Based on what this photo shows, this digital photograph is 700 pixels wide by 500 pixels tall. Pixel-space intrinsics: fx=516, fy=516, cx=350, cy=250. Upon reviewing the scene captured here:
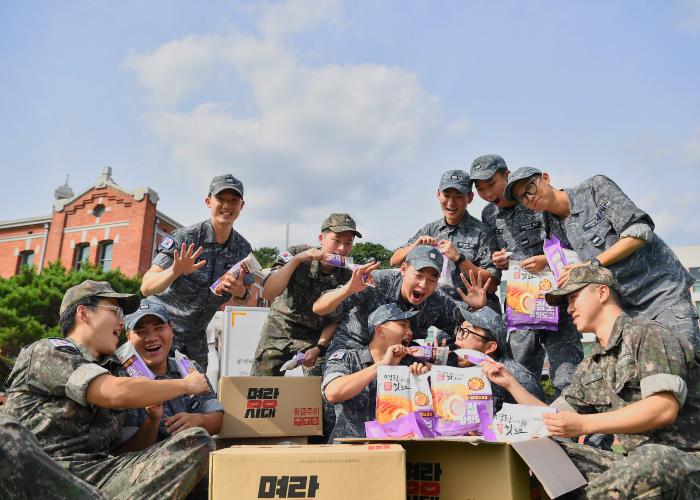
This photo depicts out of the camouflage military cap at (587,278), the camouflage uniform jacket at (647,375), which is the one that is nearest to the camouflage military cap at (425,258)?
the camouflage military cap at (587,278)

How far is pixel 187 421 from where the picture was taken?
136 inches

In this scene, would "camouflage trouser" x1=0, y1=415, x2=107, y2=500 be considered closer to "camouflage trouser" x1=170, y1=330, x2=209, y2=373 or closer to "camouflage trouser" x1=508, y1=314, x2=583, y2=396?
"camouflage trouser" x1=170, y1=330, x2=209, y2=373

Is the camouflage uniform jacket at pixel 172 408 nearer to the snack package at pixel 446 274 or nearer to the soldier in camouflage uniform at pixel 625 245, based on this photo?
the snack package at pixel 446 274

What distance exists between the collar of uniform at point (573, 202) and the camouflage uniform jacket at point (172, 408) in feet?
9.98

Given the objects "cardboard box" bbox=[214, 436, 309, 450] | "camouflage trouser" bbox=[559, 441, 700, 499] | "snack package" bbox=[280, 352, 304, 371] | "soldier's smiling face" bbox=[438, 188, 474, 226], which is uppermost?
"soldier's smiling face" bbox=[438, 188, 474, 226]

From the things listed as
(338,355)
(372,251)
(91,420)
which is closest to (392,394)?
(338,355)

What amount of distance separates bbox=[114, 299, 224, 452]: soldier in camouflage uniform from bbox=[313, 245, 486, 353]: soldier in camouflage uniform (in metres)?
1.13

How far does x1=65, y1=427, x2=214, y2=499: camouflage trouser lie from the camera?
8.94ft

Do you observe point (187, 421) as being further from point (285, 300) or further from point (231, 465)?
point (285, 300)

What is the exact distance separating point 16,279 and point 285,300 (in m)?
17.3

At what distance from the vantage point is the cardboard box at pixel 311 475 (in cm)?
229

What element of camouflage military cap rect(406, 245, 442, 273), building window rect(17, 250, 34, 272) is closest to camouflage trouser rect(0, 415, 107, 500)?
camouflage military cap rect(406, 245, 442, 273)

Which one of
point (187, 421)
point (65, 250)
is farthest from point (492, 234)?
point (65, 250)

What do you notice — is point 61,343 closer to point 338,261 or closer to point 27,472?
point 27,472
